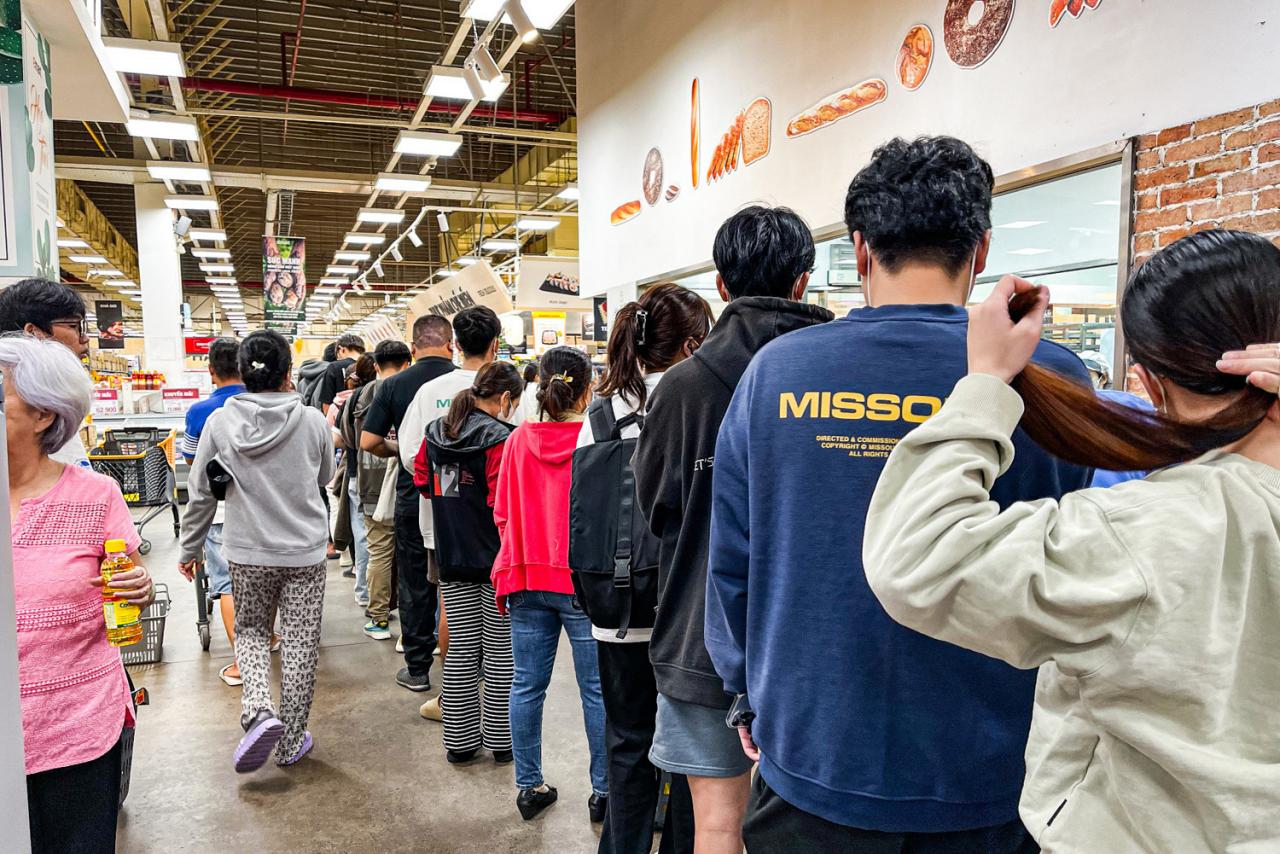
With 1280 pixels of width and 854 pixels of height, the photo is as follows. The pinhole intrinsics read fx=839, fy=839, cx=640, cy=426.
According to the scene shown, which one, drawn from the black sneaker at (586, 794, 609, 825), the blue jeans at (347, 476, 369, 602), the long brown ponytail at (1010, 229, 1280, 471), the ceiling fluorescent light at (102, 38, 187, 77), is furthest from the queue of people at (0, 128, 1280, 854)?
the ceiling fluorescent light at (102, 38, 187, 77)

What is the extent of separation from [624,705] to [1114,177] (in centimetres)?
320

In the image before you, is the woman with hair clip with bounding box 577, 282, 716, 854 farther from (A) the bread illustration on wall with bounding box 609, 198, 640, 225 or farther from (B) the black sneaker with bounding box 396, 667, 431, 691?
(A) the bread illustration on wall with bounding box 609, 198, 640, 225

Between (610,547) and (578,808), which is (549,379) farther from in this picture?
(578,808)

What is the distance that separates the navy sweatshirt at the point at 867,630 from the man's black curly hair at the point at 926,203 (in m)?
0.09

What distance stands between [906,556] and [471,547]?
8.47ft

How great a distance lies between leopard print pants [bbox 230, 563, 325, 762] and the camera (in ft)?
11.0

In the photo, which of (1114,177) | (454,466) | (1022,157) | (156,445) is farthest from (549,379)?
(156,445)

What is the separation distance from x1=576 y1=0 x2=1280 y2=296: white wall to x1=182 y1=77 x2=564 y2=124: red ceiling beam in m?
3.61

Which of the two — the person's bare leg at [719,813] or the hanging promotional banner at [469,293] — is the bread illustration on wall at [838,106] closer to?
the person's bare leg at [719,813]

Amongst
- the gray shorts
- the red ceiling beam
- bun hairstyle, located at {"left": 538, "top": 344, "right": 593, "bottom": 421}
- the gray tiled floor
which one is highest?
the red ceiling beam

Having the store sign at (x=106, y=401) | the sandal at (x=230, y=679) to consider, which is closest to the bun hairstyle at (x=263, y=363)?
the sandal at (x=230, y=679)

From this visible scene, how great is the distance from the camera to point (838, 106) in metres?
4.94

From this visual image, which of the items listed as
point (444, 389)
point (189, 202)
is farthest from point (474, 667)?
point (189, 202)

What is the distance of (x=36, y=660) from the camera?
5.65 ft
